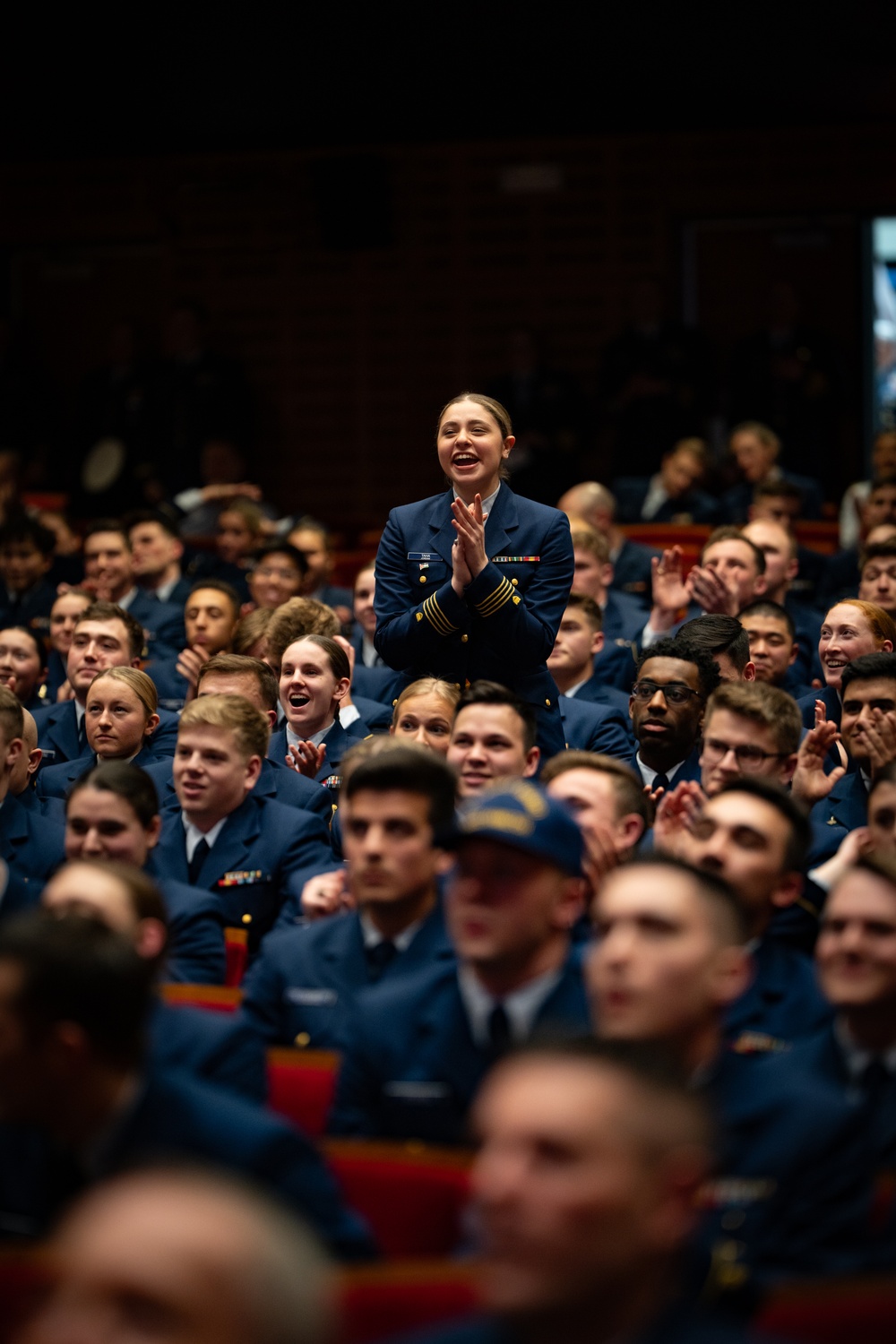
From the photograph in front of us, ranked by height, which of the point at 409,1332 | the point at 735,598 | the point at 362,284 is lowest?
the point at 409,1332

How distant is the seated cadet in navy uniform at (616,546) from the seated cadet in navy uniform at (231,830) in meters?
3.05

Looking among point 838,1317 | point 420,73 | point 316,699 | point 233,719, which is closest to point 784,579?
point 316,699

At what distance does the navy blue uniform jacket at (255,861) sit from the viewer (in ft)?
12.0

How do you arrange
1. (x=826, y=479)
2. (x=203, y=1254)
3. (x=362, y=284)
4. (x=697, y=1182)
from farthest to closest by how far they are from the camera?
(x=362, y=284) < (x=826, y=479) < (x=697, y=1182) < (x=203, y=1254)

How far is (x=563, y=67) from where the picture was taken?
7.40 meters

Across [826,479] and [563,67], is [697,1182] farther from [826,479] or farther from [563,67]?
[826,479]

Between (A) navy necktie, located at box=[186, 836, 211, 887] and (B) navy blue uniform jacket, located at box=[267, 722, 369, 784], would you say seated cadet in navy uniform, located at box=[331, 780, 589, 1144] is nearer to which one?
(A) navy necktie, located at box=[186, 836, 211, 887]

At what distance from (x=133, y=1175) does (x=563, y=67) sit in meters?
6.78

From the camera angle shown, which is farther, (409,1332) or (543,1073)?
(409,1332)

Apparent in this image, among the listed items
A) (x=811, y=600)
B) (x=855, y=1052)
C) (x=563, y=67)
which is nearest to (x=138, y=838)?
(x=855, y=1052)

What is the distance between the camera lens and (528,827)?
7.73 feet

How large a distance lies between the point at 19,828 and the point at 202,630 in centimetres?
186

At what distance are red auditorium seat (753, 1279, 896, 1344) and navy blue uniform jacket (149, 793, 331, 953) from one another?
2059mm

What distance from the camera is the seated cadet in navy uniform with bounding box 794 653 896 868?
3.81 meters
